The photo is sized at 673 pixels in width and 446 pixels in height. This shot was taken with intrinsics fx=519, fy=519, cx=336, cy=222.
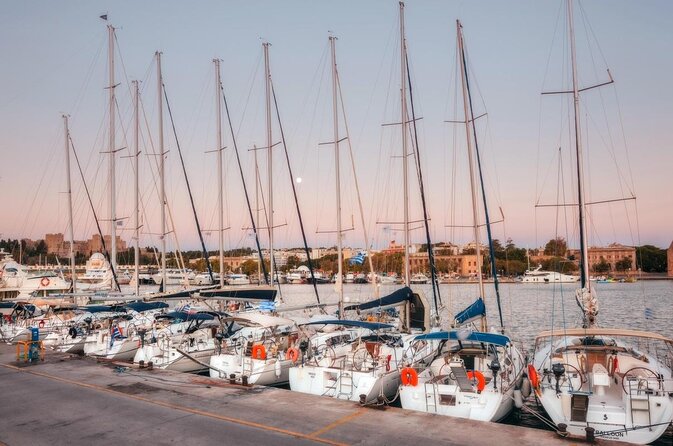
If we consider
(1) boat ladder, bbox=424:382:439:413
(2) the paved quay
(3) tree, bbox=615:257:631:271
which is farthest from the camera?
(3) tree, bbox=615:257:631:271

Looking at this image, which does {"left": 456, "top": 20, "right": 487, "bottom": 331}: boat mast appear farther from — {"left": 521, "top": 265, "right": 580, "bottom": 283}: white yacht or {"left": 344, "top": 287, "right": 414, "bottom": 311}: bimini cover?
{"left": 521, "top": 265, "right": 580, "bottom": 283}: white yacht

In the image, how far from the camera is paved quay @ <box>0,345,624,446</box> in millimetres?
11352

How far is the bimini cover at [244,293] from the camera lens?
26.2 m

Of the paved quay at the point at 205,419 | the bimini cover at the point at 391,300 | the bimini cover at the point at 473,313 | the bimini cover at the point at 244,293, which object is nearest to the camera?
the paved quay at the point at 205,419

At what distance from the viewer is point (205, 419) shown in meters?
13.0

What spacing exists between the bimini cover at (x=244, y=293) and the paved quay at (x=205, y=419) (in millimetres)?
8516

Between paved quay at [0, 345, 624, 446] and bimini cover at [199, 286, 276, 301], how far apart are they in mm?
8516

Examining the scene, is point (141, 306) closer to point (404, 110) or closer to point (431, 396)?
point (404, 110)

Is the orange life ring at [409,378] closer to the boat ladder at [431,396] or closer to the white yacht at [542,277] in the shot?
the boat ladder at [431,396]

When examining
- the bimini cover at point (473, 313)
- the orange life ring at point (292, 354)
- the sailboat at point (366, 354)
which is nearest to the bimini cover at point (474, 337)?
the sailboat at point (366, 354)

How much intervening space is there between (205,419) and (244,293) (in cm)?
1352

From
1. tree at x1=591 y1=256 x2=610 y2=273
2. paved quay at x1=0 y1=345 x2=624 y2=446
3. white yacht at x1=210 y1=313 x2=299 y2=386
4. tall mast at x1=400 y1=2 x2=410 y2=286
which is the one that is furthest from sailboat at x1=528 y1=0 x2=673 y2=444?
tree at x1=591 y1=256 x2=610 y2=273

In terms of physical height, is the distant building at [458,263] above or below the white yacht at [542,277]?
above

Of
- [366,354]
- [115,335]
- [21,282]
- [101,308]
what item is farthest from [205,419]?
[21,282]
